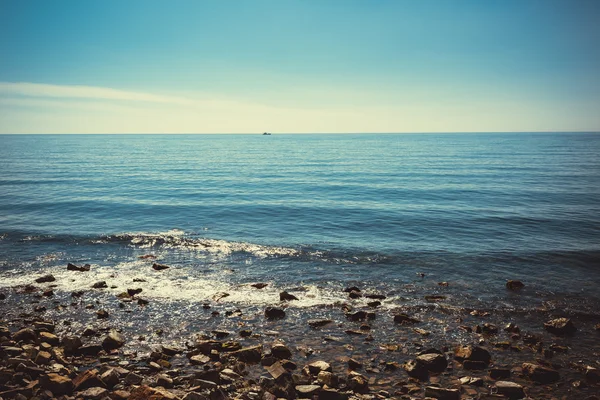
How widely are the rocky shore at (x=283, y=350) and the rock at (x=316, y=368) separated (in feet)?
0.11

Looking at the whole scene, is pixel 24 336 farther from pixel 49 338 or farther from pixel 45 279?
pixel 45 279

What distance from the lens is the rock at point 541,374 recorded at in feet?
32.1

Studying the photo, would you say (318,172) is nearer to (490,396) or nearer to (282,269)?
(282,269)

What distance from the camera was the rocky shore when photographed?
29.8ft

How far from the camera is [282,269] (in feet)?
64.3

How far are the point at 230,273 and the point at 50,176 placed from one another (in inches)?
2248

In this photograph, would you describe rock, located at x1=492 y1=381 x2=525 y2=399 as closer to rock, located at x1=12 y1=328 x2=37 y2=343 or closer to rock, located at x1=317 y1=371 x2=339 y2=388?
rock, located at x1=317 y1=371 x2=339 y2=388

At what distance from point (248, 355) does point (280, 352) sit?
3.31 ft

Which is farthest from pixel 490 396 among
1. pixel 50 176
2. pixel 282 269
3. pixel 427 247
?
pixel 50 176

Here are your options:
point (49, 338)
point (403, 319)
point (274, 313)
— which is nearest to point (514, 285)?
point (403, 319)

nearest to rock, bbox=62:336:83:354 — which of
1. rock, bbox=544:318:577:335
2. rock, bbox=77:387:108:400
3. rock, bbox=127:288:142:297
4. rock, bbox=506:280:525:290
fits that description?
rock, bbox=77:387:108:400

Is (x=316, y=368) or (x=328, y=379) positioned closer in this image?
(x=328, y=379)

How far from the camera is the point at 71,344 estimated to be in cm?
1083

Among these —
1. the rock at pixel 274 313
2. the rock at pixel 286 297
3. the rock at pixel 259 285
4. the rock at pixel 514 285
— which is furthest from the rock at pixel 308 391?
the rock at pixel 514 285
